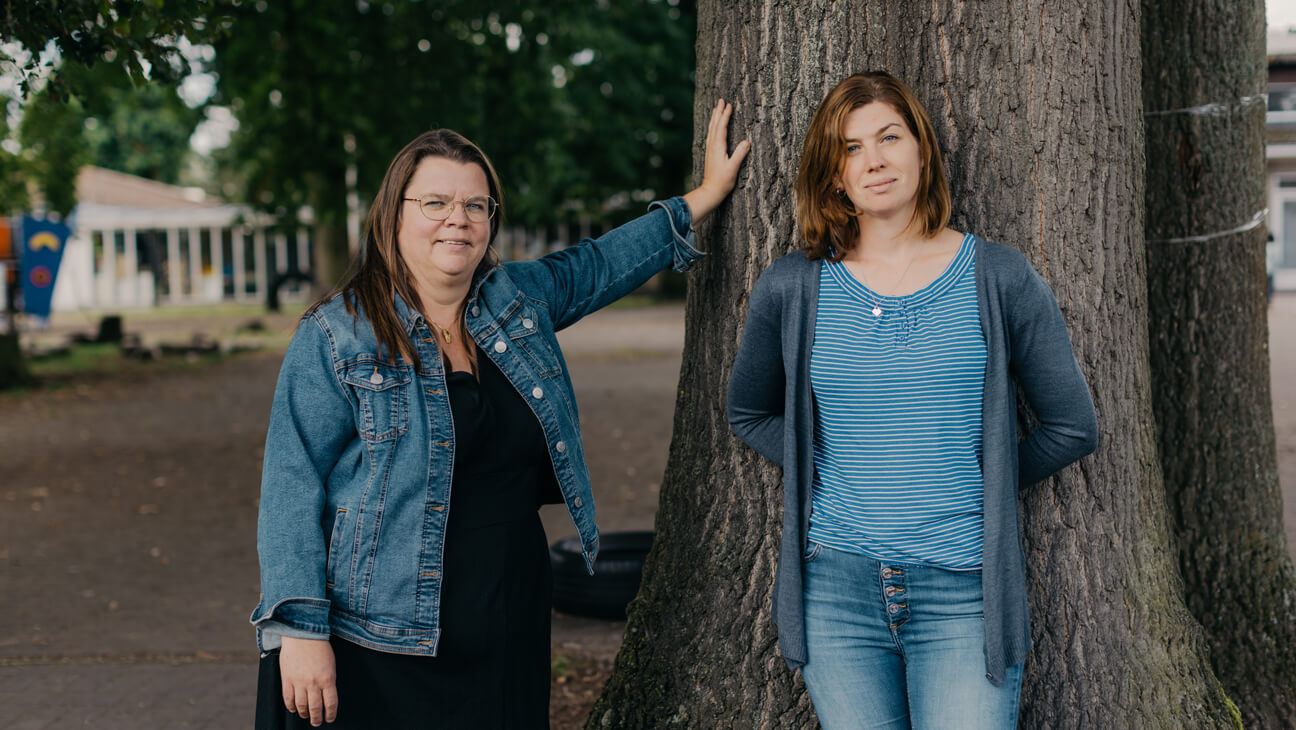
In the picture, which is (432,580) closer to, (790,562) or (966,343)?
(790,562)

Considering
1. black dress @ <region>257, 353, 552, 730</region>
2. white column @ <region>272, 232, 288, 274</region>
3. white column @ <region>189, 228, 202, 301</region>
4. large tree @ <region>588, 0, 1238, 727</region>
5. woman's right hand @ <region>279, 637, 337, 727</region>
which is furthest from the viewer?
white column @ <region>189, 228, 202, 301</region>

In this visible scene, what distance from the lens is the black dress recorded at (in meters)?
2.56

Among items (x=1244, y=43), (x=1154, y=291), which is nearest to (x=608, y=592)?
(x=1154, y=291)

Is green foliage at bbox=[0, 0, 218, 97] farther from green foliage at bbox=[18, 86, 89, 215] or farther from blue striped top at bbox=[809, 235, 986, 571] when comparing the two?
green foliage at bbox=[18, 86, 89, 215]

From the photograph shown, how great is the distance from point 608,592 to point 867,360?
340 cm

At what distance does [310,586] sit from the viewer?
2443mm

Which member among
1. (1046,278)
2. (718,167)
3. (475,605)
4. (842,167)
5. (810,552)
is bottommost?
(475,605)

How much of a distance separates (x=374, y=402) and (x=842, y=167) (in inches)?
44.1

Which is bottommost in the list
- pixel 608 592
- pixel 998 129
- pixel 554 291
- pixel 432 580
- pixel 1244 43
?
pixel 608 592

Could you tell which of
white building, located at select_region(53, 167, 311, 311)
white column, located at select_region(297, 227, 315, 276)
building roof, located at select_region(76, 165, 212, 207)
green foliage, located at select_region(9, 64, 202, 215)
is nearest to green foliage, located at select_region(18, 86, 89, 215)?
green foliage, located at select_region(9, 64, 202, 215)

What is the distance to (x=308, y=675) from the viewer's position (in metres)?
2.44

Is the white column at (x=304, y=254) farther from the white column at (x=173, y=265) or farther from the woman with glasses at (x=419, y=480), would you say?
the woman with glasses at (x=419, y=480)

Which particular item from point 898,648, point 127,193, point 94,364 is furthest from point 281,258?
point 898,648

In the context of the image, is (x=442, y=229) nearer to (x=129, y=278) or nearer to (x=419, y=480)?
(x=419, y=480)
